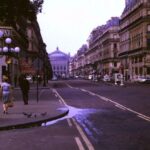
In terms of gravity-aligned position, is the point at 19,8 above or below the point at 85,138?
above

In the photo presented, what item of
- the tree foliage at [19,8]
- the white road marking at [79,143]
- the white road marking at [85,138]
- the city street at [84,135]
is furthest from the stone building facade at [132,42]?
the white road marking at [79,143]

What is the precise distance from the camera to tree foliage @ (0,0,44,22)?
108 feet

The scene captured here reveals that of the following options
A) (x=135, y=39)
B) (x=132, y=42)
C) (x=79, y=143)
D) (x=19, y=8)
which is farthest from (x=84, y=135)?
(x=132, y=42)

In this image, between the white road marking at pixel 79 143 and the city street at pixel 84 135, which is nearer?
the white road marking at pixel 79 143

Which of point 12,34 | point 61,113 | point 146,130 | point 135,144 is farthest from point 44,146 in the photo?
point 12,34

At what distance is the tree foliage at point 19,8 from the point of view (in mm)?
32969

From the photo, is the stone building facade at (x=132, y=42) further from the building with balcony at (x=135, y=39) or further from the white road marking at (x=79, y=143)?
the white road marking at (x=79, y=143)

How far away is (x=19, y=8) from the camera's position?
34375mm

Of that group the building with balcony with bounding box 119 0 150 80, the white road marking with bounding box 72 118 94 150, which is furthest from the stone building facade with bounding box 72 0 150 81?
the white road marking with bounding box 72 118 94 150

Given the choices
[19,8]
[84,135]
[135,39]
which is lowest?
[84,135]

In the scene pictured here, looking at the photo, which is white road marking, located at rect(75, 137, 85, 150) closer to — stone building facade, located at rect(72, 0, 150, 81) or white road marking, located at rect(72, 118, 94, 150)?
white road marking, located at rect(72, 118, 94, 150)

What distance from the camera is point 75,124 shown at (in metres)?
18.5

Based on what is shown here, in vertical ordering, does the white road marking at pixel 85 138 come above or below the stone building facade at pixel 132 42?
below

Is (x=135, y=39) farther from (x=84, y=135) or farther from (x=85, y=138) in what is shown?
(x=85, y=138)
